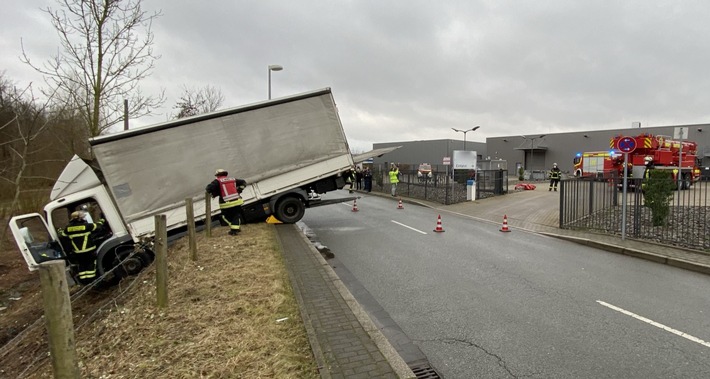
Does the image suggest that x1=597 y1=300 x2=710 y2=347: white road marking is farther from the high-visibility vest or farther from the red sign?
the high-visibility vest

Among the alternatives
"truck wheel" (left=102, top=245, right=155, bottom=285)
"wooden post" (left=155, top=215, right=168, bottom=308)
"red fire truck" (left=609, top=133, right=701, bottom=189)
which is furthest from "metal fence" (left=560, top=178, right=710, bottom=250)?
"truck wheel" (left=102, top=245, right=155, bottom=285)

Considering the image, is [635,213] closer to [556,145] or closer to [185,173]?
[185,173]

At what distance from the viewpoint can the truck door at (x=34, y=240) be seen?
7531 mm

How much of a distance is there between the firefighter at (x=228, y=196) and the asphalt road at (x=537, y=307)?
7.79 ft

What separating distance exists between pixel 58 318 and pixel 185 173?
8.09 meters

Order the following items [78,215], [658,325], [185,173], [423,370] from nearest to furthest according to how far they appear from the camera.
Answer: [423,370] < [658,325] < [78,215] < [185,173]

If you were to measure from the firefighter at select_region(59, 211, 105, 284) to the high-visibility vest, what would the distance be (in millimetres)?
2642

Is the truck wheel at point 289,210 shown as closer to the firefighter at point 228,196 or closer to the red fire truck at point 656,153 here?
the firefighter at point 228,196

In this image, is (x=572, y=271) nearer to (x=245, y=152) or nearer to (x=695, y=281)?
(x=695, y=281)

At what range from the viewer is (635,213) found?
985 cm

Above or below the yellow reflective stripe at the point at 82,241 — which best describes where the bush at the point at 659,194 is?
above

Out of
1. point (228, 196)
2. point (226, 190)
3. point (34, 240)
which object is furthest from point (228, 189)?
point (34, 240)

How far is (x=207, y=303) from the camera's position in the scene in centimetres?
472

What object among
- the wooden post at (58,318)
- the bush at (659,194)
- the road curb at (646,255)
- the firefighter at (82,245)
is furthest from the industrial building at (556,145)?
the wooden post at (58,318)
